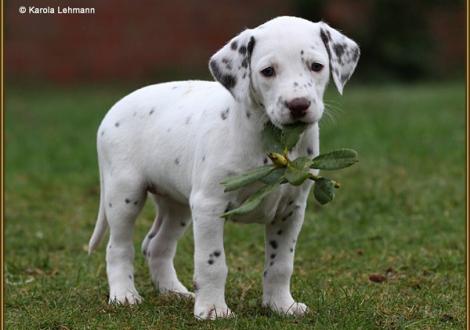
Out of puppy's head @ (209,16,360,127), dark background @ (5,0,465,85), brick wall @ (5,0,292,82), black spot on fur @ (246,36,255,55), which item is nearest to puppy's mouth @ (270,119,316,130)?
puppy's head @ (209,16,360,127)

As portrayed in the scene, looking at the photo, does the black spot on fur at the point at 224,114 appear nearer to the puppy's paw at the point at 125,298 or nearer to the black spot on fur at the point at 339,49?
the black spot on fur at the point at 339,49

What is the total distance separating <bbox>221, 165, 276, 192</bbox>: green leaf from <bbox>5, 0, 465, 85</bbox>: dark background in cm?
1393

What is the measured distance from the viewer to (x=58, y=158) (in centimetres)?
1054

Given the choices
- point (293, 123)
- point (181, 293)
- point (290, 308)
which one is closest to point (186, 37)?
point (181, 293)

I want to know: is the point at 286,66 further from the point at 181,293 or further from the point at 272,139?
the point at 181,293

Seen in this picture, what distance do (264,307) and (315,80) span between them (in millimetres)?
1426

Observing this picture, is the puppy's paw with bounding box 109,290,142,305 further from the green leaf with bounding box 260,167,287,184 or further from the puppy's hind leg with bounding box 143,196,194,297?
the green leaf with bounding box 260,167,287,184

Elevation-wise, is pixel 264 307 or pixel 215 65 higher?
pixel 215 65

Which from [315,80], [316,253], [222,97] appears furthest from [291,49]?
[316,253]

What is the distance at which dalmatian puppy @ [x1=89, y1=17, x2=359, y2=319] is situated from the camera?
4.39 meters

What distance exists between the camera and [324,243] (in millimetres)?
6973

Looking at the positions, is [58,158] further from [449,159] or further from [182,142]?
[182,142]

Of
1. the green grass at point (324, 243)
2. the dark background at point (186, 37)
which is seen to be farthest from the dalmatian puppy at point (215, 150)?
the dark background at point (186, 37)

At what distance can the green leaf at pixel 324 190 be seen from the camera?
445 centimetres
